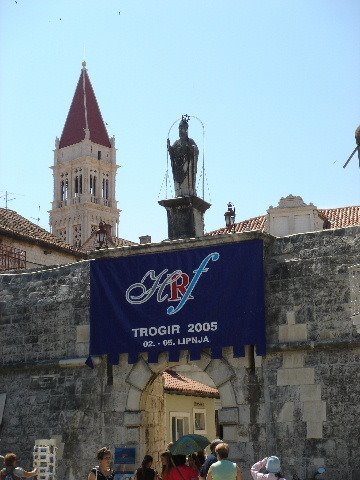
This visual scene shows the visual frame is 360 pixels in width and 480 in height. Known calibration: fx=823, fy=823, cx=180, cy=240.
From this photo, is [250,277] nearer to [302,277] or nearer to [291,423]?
[302,277]

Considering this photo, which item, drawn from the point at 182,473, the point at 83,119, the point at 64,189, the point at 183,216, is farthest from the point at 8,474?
the point at 64,189

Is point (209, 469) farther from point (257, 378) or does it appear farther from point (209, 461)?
point (257, 378)

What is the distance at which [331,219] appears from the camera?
3191cm

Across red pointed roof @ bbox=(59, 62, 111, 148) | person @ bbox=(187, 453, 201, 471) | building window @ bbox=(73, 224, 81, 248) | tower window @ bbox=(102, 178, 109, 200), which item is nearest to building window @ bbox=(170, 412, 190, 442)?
person @ bbox=(187, 453, 201, 471)

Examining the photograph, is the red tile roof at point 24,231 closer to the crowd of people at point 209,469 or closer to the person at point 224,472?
the crowd of people at point 209,469

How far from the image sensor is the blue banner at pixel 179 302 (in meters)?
13.6

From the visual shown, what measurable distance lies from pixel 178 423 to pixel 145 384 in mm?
7131

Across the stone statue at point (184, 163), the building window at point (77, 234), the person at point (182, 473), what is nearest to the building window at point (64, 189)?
the building window at point (77, 234)

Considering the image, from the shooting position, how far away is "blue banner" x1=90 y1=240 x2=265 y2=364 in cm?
1357

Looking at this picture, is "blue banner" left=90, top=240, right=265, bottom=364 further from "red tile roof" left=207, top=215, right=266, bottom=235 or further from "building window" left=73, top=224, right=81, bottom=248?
"building window" left=73, top=224, right=81, bottom=248

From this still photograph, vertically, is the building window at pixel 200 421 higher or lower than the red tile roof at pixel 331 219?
lower

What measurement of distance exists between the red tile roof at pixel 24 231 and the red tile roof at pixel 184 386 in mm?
8717

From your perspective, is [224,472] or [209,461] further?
[209,461]

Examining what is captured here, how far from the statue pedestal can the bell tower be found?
6463 centimetres
